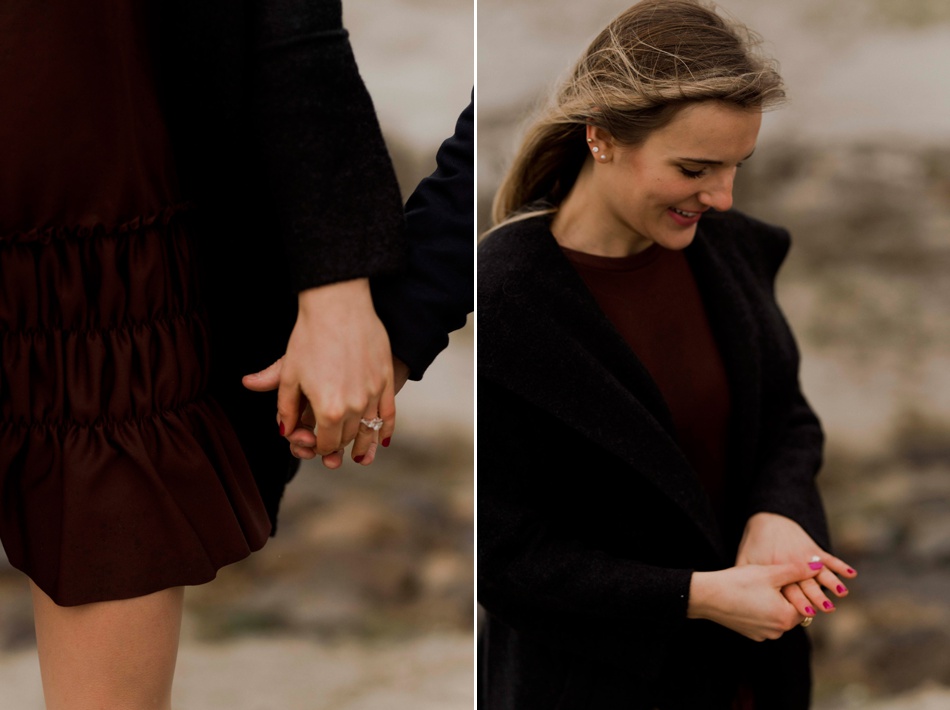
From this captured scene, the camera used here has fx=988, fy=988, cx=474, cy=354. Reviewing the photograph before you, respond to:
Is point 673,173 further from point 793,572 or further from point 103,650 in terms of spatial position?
point 103,650

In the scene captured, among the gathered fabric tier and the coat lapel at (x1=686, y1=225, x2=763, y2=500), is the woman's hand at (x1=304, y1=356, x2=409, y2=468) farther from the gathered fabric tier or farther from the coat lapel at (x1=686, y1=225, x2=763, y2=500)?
A: the coat lapel at (x1=686, y1=225, x2=763, y2=500)

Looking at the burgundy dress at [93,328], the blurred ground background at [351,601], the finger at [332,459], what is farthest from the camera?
the blurred ground background at [351,601]

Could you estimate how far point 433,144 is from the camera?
130cm

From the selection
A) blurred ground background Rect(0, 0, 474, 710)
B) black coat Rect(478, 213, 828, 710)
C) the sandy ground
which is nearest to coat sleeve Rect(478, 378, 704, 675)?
black coat Rect(478, 213, 828, 710)

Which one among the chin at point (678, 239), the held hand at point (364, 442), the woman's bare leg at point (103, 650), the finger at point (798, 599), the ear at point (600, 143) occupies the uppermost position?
the ear at point (600, 143)

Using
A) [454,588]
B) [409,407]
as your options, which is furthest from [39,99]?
[454,588]

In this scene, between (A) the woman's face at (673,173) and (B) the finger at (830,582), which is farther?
(B) the finger at (830,582)

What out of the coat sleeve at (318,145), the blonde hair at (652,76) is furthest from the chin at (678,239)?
the coat sleeve at (318,145)

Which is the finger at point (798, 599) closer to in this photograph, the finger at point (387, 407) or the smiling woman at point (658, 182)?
the smiling woman at point (658, 182)

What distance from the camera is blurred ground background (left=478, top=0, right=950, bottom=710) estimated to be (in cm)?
98

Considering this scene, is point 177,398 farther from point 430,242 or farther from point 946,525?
point 946,525

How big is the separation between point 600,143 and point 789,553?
46cm

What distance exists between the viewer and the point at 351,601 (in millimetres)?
1557

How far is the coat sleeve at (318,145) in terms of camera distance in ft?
2.40
